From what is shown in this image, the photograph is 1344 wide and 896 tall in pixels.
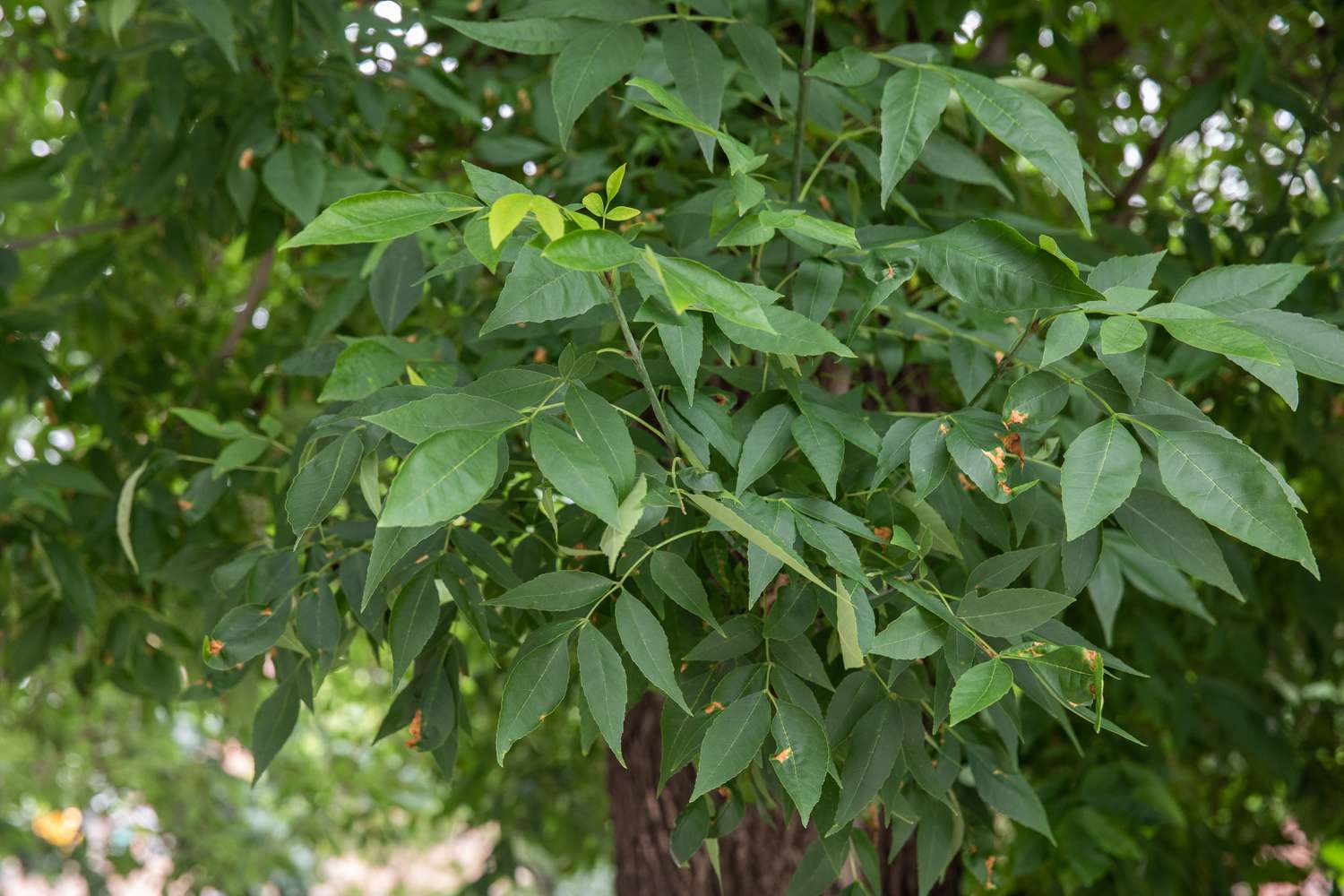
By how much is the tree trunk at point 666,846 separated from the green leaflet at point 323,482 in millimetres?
969

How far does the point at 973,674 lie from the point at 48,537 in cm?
133

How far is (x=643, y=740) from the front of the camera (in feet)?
6.45

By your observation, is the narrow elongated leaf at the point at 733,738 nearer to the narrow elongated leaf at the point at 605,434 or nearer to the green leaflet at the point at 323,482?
the narrow elongated leaf at the point at 605,434

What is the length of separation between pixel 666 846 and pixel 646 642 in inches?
49.8

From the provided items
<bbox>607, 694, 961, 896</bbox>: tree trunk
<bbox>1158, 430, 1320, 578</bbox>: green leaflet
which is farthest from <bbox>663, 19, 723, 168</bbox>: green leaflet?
<bbox>607, 694, 961, 896</bbox>: tree trunk

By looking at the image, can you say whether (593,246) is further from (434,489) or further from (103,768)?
(103,768)

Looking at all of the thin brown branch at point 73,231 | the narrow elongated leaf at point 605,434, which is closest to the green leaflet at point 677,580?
the narrow elongated leaf at point 605,434

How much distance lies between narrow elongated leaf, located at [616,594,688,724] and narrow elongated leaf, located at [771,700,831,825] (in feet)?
0.26

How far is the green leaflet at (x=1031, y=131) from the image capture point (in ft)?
3.00

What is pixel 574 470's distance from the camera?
0.75 metres

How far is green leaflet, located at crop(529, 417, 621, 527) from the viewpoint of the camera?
736mm

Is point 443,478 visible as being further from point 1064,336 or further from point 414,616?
point 1064,336

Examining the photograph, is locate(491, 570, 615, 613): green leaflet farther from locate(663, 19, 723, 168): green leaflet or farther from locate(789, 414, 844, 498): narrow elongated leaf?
locate(663, 19, 723, 168): green leaflet

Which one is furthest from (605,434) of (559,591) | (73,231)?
(73,231)
